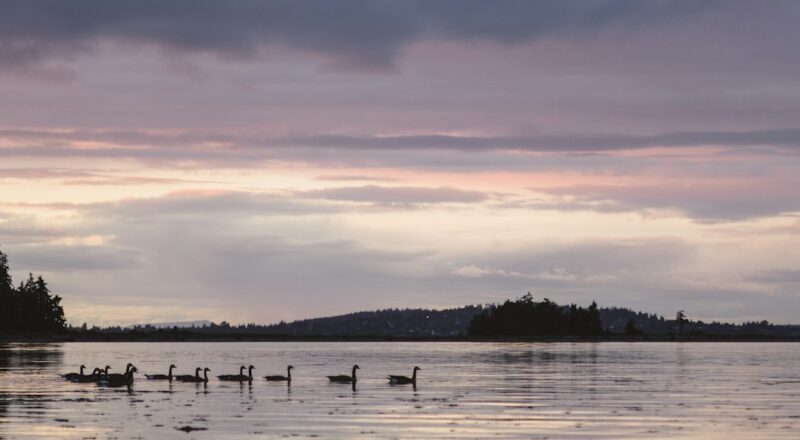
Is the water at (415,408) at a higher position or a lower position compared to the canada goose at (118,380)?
lower

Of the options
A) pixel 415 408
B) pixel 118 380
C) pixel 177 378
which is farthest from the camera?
pixel 177 378

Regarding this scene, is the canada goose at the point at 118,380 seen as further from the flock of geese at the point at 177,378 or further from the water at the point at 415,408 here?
the water at the point at 415,408

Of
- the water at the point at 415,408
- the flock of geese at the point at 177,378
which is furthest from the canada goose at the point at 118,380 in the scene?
the water at the point at 415,408

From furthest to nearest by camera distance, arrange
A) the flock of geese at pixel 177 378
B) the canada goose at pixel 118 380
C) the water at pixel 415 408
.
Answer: the flock of geese at pixel 177 378
the canada goose at pixel 118 380
the water at pixel 415 408

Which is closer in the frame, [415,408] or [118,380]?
[415,408]

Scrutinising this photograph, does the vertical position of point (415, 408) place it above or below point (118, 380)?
below

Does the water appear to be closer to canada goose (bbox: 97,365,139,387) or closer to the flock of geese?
the flock of geese

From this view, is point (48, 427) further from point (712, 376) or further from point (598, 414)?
point (712, 376)

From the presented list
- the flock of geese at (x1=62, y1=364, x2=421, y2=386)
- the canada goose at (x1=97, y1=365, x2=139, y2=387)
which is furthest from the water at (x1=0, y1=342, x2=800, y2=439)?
the canada goose at (x1=97, y1=365, x2=139, y2=387)

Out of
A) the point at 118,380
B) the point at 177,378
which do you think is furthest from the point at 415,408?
the point at 177,378

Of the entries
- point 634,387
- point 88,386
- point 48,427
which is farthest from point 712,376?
point 48,427

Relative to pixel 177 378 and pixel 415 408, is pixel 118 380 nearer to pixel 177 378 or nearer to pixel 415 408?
pixel 177 378

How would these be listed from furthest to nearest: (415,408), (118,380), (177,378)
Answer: (177,378) < (118,380) < (415,408)

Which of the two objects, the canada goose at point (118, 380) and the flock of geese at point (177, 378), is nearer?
the canada goose at point (118, 380)
